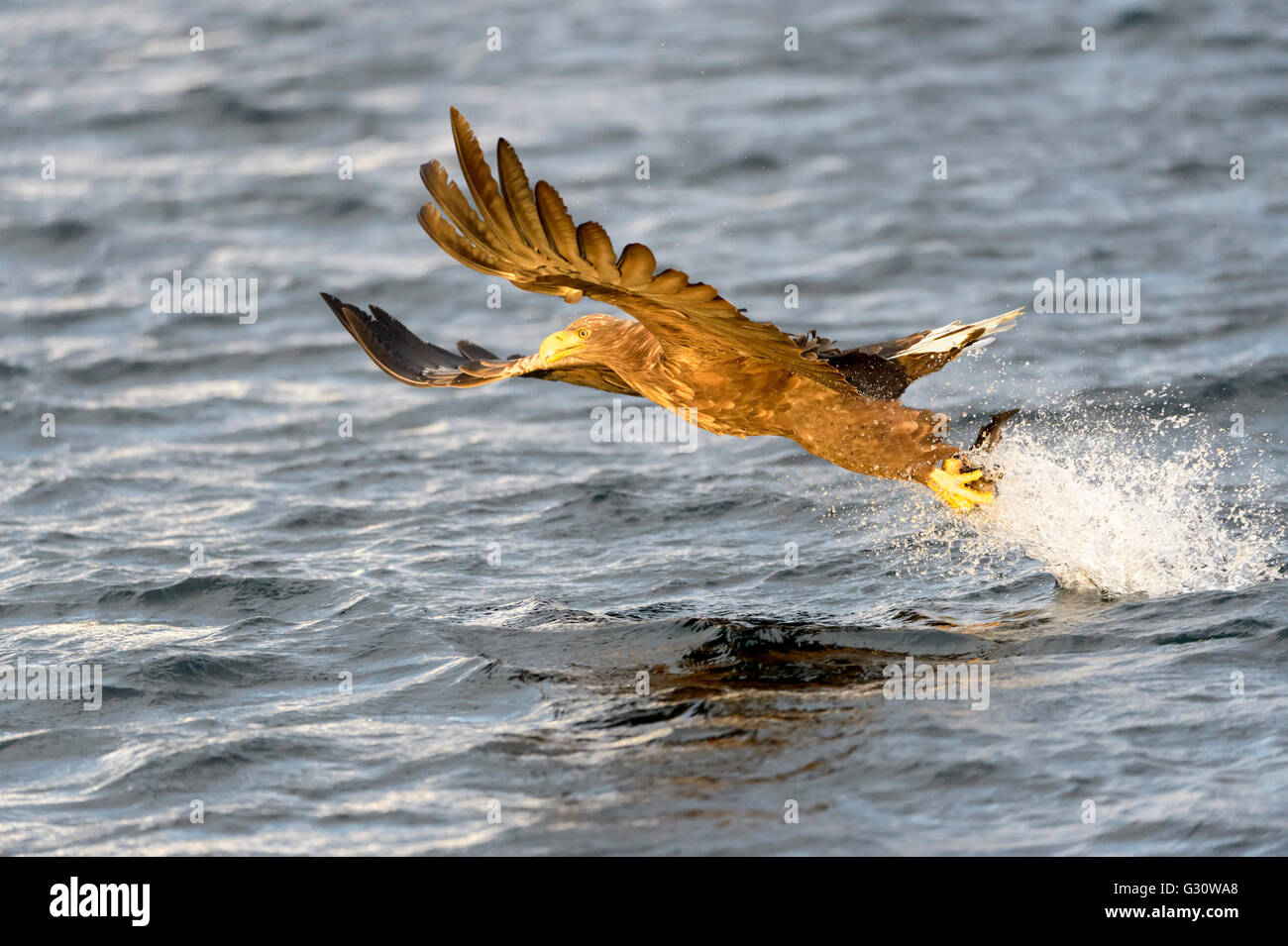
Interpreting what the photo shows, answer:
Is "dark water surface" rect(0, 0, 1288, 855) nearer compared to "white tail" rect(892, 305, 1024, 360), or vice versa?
"dark water surface" rect(0, 0, 1288, 855)

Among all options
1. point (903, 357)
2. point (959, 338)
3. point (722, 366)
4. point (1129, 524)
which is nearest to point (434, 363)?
point (722, 366)

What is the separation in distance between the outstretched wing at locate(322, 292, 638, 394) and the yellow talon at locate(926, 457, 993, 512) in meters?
1.31

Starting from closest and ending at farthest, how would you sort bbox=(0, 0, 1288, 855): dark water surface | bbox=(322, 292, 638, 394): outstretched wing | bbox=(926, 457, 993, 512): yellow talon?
bbox=(0, 0, 1288, 855): dark water surface < bbox=(926, 457, 993, 512): yellow talon < bbox=(322, 292, 638, 394): outstretched wing

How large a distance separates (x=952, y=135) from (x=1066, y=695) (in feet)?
33.1

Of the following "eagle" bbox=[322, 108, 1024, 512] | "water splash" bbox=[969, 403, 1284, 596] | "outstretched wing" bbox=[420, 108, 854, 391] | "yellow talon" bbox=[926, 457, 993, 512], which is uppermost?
"outstretched wing" bbox=[420, 108, 854, 391]

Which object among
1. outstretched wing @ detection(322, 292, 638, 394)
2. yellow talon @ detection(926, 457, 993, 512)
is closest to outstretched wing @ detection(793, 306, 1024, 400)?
yellow talon @ detection(926, 457, 993, 512)

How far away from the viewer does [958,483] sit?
629 centimetres

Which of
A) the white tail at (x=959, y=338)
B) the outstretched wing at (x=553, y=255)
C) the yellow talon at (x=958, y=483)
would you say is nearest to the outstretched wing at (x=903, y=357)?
the white tail at (x=959, y=338)

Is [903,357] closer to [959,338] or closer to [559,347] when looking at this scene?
[959,338]

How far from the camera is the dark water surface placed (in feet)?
17.4

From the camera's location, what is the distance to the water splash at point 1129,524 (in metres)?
6.61

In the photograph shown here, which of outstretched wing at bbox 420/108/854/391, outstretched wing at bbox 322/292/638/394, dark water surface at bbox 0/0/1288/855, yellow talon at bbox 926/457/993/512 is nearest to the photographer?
outstretched wing at bbox 420/108/854/391

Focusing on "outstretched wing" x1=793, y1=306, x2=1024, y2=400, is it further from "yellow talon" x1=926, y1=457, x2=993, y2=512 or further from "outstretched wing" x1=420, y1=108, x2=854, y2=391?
"outstretched wing" x1=420, y1=108, x2=854, y2=391

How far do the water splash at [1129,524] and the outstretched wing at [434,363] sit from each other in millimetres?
1736
